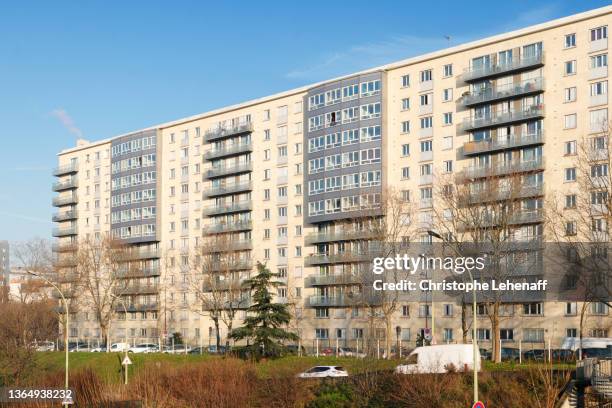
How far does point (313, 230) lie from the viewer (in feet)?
322

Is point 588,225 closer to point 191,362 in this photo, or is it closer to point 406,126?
point 191,362

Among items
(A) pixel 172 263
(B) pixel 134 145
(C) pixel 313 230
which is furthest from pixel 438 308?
(B) pixel 134 145

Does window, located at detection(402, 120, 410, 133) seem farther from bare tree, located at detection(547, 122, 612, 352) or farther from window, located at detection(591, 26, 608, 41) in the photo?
window, located at detection(591, 26, 608, 41)

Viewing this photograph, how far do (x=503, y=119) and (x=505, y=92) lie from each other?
2.63 meters

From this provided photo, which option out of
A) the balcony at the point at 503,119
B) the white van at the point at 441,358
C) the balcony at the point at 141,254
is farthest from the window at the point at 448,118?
the balcony at the point at 141,254

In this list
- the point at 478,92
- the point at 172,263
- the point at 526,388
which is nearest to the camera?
the point at 526,388

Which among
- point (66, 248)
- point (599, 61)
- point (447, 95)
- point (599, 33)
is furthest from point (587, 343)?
point (66, 248)

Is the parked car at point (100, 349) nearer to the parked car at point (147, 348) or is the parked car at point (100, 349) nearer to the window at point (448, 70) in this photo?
the parked car at point (147, 348)

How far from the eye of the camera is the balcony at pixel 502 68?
79.8 metres

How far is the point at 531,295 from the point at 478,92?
2105 centimetres

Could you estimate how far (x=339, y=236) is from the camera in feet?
303

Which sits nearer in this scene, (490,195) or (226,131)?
(490,195)

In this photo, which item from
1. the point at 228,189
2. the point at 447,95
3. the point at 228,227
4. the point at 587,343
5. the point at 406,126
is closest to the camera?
the point at 587,343

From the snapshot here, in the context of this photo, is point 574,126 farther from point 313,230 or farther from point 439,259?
point 313,230
